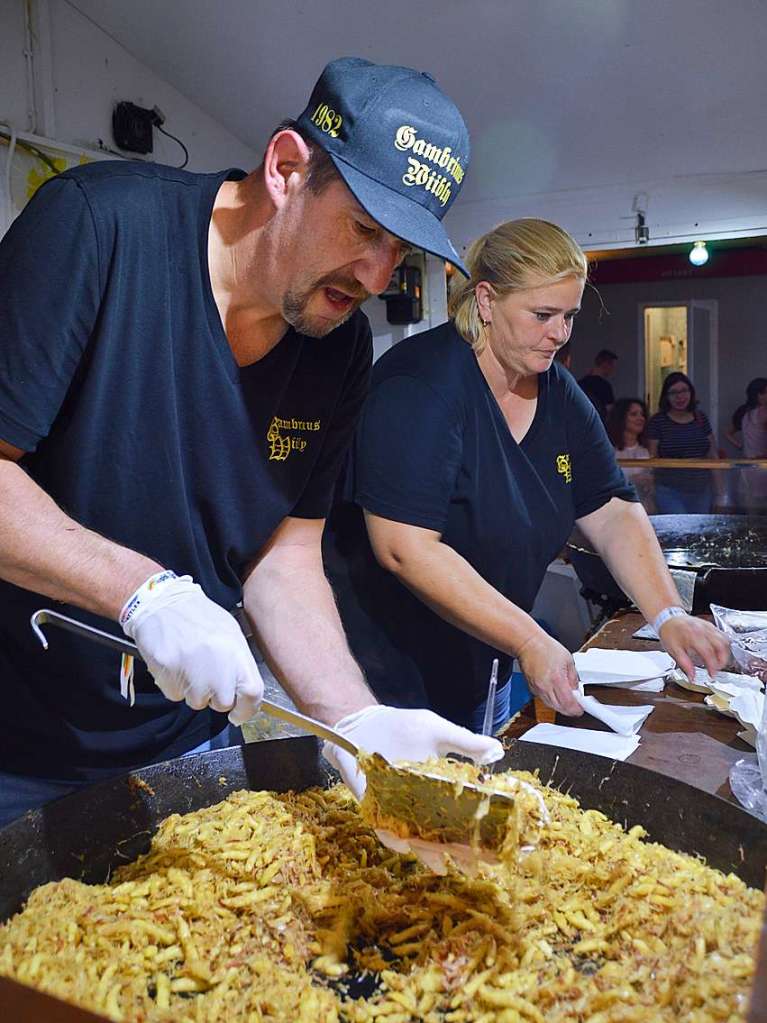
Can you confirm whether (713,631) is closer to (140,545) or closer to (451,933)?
(451,933)

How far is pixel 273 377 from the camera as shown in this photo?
1526mm

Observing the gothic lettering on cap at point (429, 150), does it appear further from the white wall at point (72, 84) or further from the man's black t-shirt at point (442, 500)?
the white wall at point (72, 84)

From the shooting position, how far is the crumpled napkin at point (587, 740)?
64.9 inches

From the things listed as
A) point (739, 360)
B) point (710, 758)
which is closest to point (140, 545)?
→ point (710, 758)

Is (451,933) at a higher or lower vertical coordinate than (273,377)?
lower

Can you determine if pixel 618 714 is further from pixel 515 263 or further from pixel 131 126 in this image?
pixel 131 126

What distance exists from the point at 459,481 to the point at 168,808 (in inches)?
43.0

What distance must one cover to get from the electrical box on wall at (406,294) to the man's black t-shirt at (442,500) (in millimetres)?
4431

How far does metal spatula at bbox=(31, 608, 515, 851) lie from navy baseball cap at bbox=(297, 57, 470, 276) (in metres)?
0.67

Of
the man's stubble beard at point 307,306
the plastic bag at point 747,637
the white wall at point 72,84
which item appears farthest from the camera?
the white wall at point 72,84

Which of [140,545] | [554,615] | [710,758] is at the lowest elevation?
[554,615]

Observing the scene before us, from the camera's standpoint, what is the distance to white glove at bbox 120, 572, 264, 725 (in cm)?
113

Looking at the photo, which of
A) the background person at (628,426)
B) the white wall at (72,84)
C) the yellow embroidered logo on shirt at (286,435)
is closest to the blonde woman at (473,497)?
the yellow embroidered logo on shirt at (286,435)

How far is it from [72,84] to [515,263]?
10.9 ft
